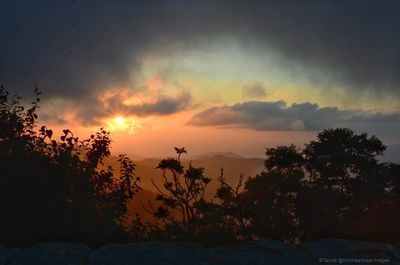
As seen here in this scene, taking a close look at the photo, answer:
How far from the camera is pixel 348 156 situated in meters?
19.7

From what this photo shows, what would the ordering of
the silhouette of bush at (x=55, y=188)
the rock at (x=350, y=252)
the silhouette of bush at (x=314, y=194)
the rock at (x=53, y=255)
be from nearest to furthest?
the rock at (x=53, y=255) → the rock at (x=350, y=252) → the silhouette of bush at (x=55, y=188) → the silhouette of bush at (x=314, y=194)

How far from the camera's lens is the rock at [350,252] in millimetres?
7758

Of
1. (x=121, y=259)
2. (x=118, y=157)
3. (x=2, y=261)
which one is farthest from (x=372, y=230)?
(x=2, y=261)

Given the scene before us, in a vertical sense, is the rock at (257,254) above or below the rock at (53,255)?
below

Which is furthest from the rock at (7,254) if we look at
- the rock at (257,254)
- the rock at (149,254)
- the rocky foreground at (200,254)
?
the rock at (257,254)

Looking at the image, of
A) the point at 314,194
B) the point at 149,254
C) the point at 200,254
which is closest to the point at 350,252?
the point at 200,254

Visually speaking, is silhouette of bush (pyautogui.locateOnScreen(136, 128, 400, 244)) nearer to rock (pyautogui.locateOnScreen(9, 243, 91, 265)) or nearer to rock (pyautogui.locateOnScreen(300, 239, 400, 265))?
rock (pyautogui.locateOnScreen(300, 239, 400, 265))

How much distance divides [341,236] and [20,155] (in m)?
8.19

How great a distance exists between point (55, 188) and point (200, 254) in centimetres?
485

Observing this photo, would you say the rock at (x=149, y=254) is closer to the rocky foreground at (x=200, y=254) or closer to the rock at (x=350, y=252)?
the rocky foreground at (x=200, y=254)

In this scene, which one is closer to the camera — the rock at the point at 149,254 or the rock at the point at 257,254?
the rock at the point at 149,254

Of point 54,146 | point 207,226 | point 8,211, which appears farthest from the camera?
point 54,146

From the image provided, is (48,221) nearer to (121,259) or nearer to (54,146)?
(54,146)

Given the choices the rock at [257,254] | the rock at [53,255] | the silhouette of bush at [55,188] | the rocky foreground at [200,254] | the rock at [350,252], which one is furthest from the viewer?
the silhouette of bush at [55,188]
